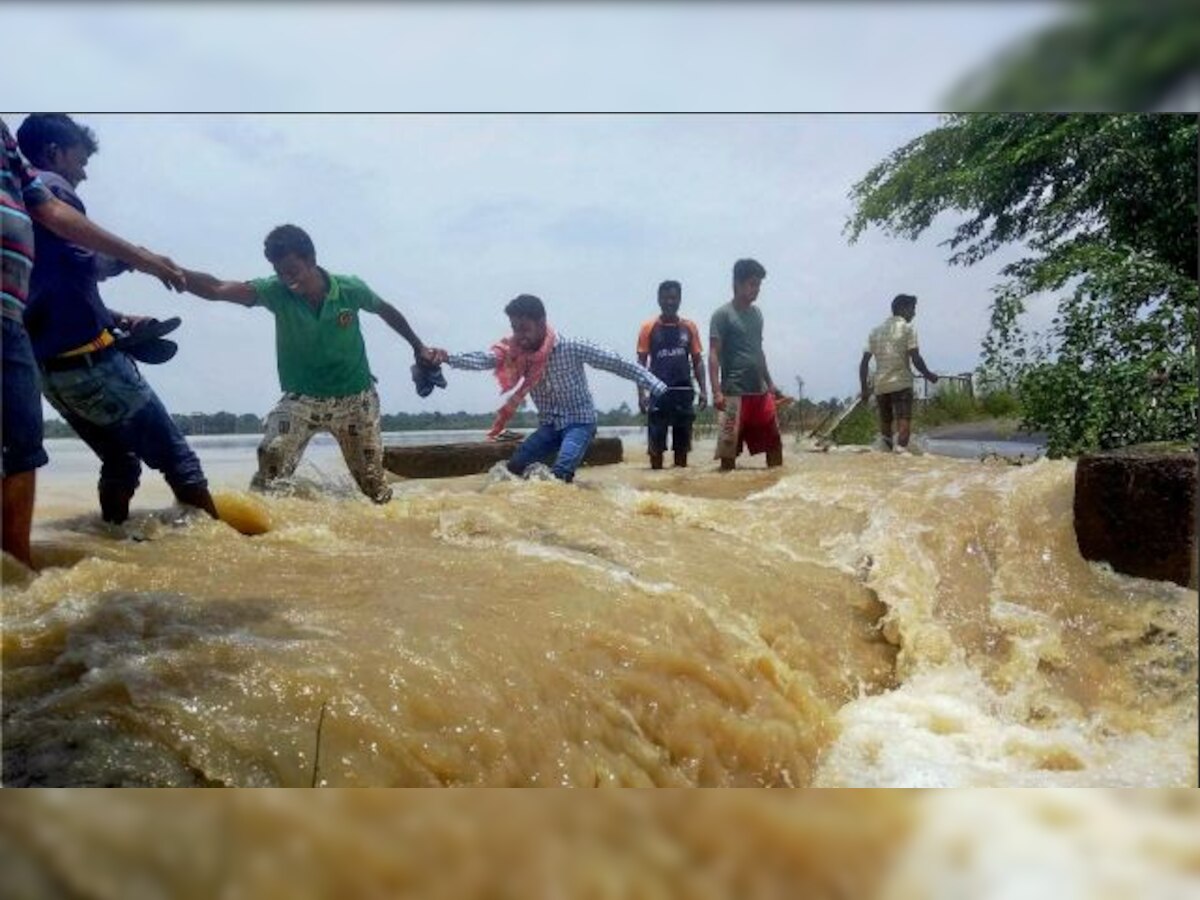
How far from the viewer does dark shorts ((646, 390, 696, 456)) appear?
2.68 m

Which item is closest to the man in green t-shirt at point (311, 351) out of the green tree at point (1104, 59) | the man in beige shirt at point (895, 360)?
the man in beige shirt at point (895, 360)

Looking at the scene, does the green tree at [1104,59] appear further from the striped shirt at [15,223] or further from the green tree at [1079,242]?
the striped shirt at [15,223]

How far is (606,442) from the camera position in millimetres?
2672

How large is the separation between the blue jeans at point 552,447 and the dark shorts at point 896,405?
688 millimetres

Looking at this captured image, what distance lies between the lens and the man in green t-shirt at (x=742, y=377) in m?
2.51

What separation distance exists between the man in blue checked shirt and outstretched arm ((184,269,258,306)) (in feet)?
1.36

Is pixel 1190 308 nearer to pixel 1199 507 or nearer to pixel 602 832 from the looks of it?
pixel 1199 507

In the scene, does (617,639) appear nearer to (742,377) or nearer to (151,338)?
(742,377)

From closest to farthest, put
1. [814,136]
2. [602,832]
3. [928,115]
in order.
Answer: [602,832] → [928,115] → [814,136]

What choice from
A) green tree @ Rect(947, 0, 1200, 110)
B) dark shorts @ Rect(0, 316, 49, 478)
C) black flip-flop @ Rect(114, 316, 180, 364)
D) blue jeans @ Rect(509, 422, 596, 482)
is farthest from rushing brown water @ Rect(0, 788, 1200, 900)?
green tree @ Rect(947, 0, 1200, 110)

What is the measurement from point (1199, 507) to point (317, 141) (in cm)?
196

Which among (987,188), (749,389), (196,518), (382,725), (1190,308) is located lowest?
(382,725)

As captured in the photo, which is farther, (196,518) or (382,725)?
(196,518)

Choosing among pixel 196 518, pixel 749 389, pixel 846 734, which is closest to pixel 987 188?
pixel 749 389
